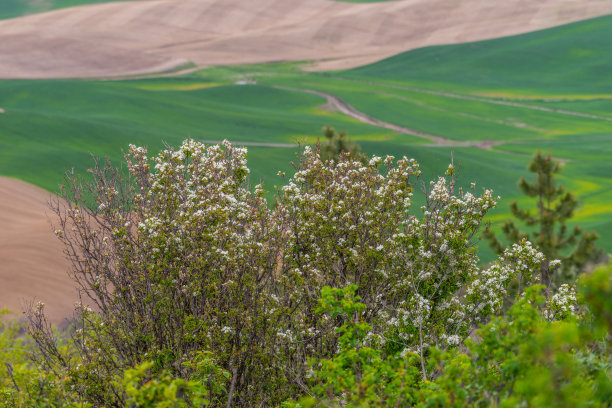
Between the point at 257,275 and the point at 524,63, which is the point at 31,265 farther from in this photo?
the point at 524,63

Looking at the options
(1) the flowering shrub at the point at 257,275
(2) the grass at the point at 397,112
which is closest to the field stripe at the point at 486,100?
(2) the grass at the point at 397,112

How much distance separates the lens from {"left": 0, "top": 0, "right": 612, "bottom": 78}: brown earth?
149375mm

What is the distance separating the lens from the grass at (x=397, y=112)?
80.9m

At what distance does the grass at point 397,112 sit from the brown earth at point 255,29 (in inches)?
256

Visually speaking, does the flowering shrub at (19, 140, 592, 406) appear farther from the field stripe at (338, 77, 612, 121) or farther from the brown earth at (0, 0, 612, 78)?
the brown earth at (0, 0, 612, 78)

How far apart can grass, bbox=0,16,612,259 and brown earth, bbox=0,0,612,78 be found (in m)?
6.50

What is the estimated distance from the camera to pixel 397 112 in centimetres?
12219

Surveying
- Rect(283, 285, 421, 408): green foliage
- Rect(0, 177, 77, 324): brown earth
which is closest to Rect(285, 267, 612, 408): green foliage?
Rect(283, 285, 421, 408): green foliage

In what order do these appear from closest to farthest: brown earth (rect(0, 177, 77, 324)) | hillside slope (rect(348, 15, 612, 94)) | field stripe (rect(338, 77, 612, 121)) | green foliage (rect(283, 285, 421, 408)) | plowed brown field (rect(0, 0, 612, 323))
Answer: green foliage (rect(283, 285, 421, 408))
brown earth (rect(0, 177, 77, 324))
field stripe (rect(338, 77, 612, 121))
plowed brown field (rect(0, 0, 612, 323))
hillside slope (rect(348, 15, 612, 94))

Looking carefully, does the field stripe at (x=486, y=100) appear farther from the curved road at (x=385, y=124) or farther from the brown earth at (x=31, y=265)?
the brown earth at (x=31, y=265)

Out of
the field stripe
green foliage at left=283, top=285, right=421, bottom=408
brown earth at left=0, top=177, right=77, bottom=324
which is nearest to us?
green foliage at left=283, top=285, right=421, bottom=408

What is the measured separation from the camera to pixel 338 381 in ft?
34.3

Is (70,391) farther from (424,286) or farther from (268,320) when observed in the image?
(424,286)

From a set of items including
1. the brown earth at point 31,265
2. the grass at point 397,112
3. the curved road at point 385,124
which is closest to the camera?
the brown earth at point 31,265
